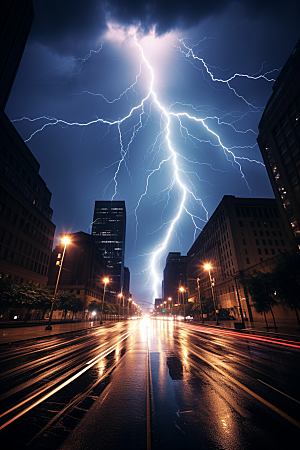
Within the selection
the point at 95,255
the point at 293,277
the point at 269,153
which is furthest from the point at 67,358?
the point at 95,255

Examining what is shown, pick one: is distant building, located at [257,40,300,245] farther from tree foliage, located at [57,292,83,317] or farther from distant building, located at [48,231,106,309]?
distant building, located at [48,231,106,309]

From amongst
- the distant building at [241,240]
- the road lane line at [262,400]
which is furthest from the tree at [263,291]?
the distant building at [241,240]

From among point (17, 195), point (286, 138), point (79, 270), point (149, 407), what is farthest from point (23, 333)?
point (79, 270)

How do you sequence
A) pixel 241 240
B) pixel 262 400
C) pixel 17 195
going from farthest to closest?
pixel 241 240, pixel 17 195, pixel 262 400

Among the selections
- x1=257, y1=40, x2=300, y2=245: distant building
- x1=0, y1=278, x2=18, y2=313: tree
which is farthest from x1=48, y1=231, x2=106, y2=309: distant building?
x1=257, y1=40, x2=300, y2=245: distant building

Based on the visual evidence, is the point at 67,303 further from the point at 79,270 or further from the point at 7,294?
the point at 79,270

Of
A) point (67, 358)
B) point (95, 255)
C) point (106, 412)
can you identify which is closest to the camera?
point (106, 412)

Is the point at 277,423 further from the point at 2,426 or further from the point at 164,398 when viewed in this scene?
the point at 2,426
